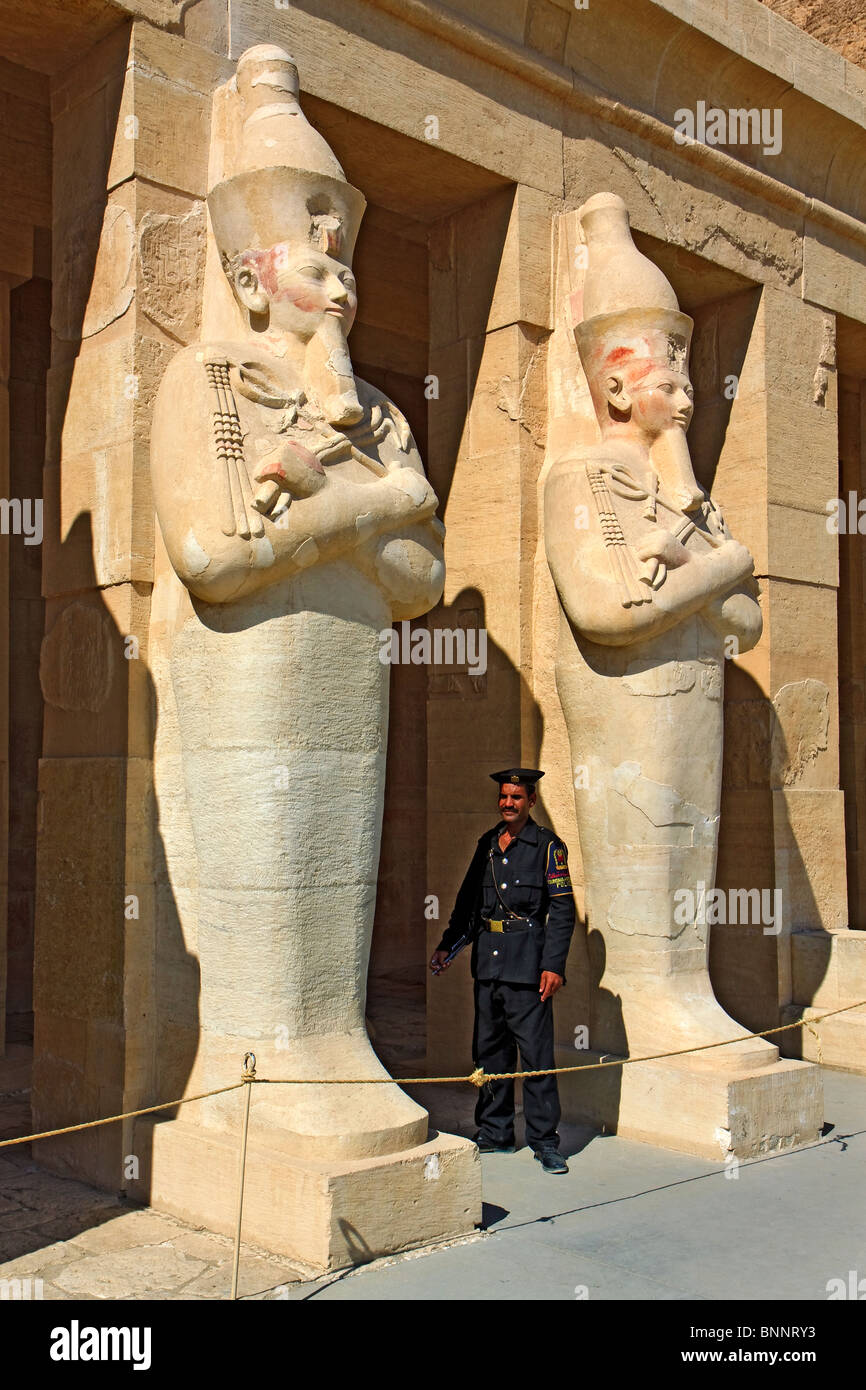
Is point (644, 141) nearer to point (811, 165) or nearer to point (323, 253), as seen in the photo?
point (811, 165)

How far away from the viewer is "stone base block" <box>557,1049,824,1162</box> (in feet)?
16.4

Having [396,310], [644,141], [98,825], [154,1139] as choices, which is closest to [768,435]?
[644,141]

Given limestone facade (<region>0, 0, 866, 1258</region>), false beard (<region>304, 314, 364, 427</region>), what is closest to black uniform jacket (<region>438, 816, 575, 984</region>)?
limestone facade (<region>0, 0, 866, 1258</region>)

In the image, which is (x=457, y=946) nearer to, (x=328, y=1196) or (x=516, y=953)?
(x=516, y=953)

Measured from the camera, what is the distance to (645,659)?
550 cm

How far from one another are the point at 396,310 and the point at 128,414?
4.26 metres

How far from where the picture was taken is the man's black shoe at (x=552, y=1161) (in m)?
4.79

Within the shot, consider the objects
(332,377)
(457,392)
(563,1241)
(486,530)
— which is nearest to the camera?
(563,1241)

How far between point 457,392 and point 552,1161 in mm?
3454

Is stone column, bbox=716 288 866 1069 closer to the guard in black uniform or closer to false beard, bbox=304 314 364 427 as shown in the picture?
the guard in black uniform

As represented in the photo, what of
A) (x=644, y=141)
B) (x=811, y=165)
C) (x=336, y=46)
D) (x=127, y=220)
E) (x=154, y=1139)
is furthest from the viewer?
(x=811, y=165)

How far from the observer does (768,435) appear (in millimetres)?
7074

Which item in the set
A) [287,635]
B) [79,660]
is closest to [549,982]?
[287,635]

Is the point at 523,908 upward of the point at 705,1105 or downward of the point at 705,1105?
upward
